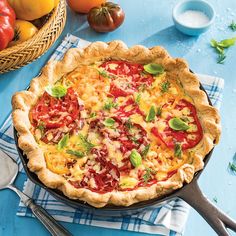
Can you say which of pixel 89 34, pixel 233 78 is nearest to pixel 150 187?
pixel 233 78

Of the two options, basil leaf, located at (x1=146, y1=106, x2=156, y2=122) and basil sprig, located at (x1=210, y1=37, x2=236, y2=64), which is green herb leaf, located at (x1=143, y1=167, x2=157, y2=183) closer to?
basil leaf, located at (x1=146, y1=106, x2=156, y2=122)

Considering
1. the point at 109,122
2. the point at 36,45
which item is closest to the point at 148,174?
→ the point at 109,122

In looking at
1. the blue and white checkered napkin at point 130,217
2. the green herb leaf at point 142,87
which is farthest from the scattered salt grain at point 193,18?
the blue and white checkered napkin at point 130,217

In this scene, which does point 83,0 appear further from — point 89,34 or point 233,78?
point 233,78

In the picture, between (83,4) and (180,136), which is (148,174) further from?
(83,4)

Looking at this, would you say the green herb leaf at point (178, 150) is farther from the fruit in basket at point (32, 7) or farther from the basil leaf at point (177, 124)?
the fruit in basket at point (32, 7)

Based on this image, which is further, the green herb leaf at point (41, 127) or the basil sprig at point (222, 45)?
the basil sprig at point (222, 45)

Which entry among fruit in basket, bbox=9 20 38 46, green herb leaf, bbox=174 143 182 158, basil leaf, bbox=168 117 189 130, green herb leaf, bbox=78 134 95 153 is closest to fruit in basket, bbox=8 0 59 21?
fruit in basket, bbox=9 20 38 46
